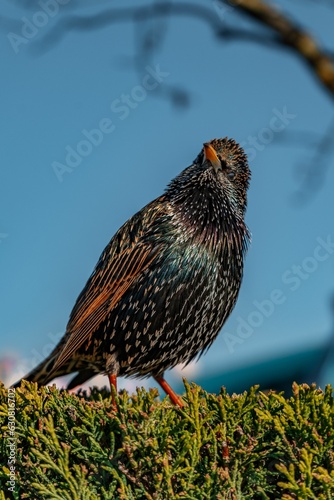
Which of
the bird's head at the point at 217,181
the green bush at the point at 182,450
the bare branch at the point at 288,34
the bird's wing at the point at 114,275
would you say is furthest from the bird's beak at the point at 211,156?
the green bush at the point at 182,450

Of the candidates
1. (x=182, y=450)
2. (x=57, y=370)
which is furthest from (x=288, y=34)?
(x=182, y=450)

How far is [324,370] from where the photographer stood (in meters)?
4.86

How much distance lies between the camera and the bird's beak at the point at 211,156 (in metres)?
4.04

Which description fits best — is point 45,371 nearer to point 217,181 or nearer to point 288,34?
point 217,181

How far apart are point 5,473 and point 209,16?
11.4 feet

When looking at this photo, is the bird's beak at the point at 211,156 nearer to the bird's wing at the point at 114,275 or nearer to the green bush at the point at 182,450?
the bird's wing at the point at 114,275

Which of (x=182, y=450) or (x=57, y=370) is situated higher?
(x=57, y=370)

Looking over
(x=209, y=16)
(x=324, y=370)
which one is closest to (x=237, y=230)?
(x=324, y=370)

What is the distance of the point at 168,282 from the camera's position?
371 cm

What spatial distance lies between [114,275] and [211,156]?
87cm

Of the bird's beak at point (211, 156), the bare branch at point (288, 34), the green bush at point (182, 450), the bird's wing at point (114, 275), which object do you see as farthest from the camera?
the bare branch at point (288, 34)

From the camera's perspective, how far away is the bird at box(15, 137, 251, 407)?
373cm

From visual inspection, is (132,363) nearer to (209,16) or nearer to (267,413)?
(267,413)

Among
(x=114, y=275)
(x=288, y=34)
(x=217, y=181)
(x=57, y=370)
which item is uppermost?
(x=288, y=34)
